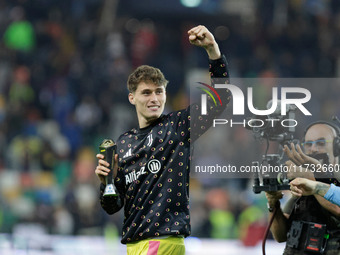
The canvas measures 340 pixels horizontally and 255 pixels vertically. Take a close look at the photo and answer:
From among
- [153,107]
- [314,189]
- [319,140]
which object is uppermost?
[153,107]

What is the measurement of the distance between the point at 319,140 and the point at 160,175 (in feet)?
3.62

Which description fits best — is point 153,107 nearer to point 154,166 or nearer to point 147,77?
point 147,77

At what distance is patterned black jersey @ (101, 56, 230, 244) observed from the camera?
464 cm

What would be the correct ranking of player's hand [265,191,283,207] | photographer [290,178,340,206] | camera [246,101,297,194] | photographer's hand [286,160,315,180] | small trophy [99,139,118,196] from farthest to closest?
player's hand [265,191,283,207] < camera [246,101,297,194] < small trophy [99,139,118,196] < photographer's hand [286,160,315,180] < photographer [290,178,340,206]

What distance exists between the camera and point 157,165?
4742mm

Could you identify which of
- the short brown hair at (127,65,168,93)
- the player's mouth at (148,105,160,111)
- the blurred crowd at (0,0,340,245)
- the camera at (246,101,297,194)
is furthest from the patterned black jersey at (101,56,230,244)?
the blurred crowd at (0,0,340,245)

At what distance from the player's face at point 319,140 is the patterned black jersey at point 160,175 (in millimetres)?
700

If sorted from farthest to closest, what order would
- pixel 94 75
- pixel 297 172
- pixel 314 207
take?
pixel 94 75
pixel 314 207
pixel 297 172

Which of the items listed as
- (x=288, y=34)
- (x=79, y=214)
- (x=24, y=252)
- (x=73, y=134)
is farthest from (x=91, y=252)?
(x=288, y=34)

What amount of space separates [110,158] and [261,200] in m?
6.34

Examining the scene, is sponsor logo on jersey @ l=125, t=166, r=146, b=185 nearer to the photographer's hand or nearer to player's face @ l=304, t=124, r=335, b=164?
Answer: the photographer's hand

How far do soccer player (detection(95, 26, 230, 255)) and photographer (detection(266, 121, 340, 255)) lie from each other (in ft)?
2.11

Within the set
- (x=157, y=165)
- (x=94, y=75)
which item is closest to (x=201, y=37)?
(x=157, y=165)

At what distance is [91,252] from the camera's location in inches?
355
